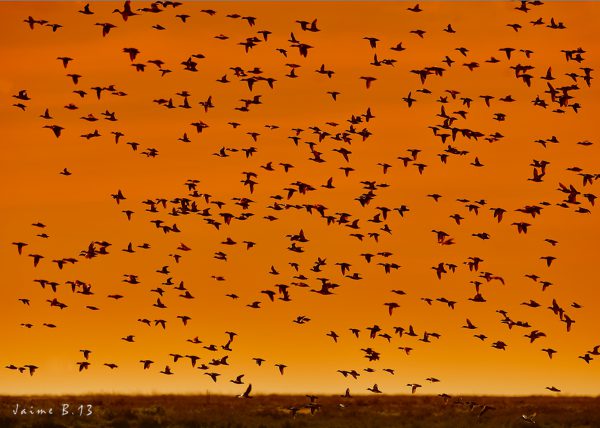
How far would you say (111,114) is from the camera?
58031 millimetres

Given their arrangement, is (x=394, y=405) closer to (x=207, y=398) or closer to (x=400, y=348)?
(x=207, y=398)

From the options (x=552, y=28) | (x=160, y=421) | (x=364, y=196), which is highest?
(x=552, y=28)

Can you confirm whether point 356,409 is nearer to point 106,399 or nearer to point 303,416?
point 303,416

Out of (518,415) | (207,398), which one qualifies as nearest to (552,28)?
(518,415)

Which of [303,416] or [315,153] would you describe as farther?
[303,416]

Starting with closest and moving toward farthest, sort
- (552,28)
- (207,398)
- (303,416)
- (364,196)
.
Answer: (552,28)
(364,196)
(303,416)
(207,398)

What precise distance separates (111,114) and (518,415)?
84.7ft

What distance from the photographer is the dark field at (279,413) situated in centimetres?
6300

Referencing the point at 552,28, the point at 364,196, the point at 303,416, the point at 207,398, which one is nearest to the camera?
the point at 552,28

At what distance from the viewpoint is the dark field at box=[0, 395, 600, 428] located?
63000mm

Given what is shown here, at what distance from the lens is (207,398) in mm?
78625

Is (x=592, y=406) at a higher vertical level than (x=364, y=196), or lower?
lower

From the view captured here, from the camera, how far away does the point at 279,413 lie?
69812mm

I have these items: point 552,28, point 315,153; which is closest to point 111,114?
point 315,153
